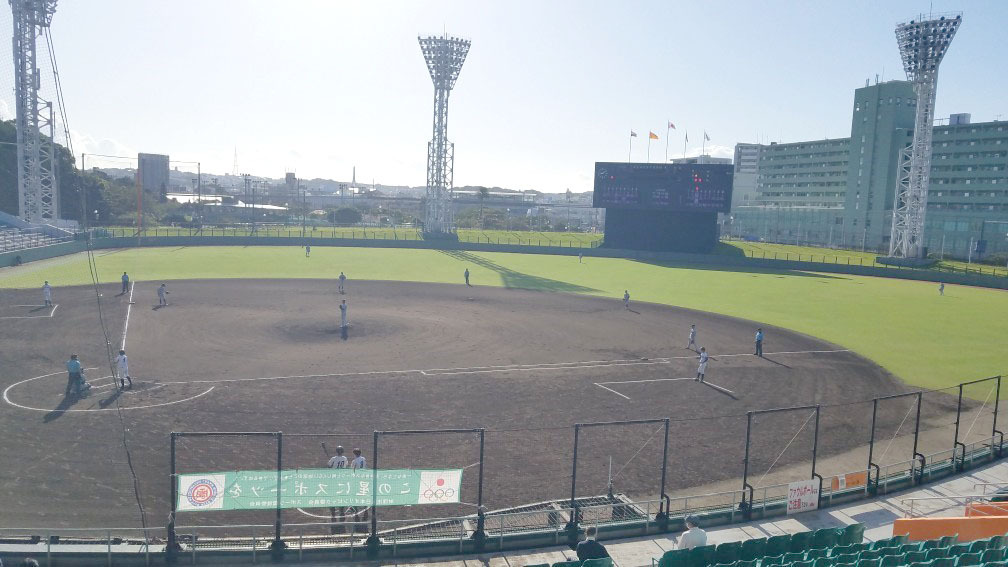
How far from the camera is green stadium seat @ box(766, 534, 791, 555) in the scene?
37.3 ft

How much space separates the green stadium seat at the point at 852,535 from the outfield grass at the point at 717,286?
58.5 ft

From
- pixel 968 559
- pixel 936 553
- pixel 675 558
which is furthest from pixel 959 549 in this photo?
pixel 675 558

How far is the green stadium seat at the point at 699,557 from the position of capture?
10.3m

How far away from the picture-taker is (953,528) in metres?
12.7

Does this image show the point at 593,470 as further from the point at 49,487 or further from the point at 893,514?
the point at 49,487

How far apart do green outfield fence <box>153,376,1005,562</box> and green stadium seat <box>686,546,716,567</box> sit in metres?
2.57

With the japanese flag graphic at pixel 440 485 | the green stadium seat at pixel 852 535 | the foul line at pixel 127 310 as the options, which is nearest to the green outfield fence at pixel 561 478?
the japanese flag graphic at pixel 440 485

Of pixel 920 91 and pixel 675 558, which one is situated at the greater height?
pixel 920 91

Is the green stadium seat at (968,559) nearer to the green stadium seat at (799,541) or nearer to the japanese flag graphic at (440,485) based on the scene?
the green stadium seat at (799,541)

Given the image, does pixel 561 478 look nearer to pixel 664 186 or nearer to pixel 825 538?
pixel 825 538

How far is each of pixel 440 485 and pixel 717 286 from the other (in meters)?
48.9

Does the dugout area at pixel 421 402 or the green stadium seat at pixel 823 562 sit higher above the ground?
the green stadium seat at pixel 823 562

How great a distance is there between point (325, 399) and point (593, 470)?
934cm

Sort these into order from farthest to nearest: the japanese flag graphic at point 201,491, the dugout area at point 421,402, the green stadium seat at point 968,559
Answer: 1. the dugout area at point 421,402
2. the japanese flag graphic at point 201,491
3. the green stadium seat at point 968,559
